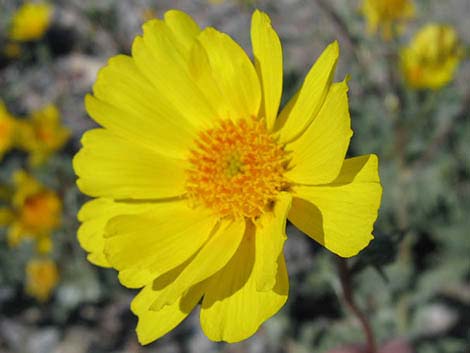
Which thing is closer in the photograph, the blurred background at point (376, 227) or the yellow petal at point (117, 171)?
the yellow petal at point (117, 171)

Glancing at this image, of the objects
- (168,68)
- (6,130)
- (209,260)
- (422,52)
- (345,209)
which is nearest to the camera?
(345,209)

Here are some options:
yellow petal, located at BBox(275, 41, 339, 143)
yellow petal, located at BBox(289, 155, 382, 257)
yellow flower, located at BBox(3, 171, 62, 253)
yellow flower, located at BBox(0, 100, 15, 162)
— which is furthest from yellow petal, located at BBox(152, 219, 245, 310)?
yellow flower, located at BBox(0, 100, 15, 162)

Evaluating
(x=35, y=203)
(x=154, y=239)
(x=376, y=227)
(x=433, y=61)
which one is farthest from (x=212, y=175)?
(x=433, y=61)

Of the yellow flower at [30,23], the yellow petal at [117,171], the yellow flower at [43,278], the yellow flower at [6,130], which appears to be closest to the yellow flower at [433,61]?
the yellow petal at [117,171]

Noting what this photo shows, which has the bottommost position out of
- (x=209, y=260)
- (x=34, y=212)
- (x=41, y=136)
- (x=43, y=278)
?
(x=43, y=278)

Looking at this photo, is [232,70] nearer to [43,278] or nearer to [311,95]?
[311,95]

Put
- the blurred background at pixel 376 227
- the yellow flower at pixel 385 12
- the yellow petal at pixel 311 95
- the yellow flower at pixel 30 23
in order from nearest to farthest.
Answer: the yellow petal at pixel 311 95 < the blurred background at pixel 376 227 < the yellow flower at pixel 385 12 < the yellow flower at pixel 30 23

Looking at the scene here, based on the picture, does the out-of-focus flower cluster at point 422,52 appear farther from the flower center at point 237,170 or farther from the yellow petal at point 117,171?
the yellow petal at point 117,171
